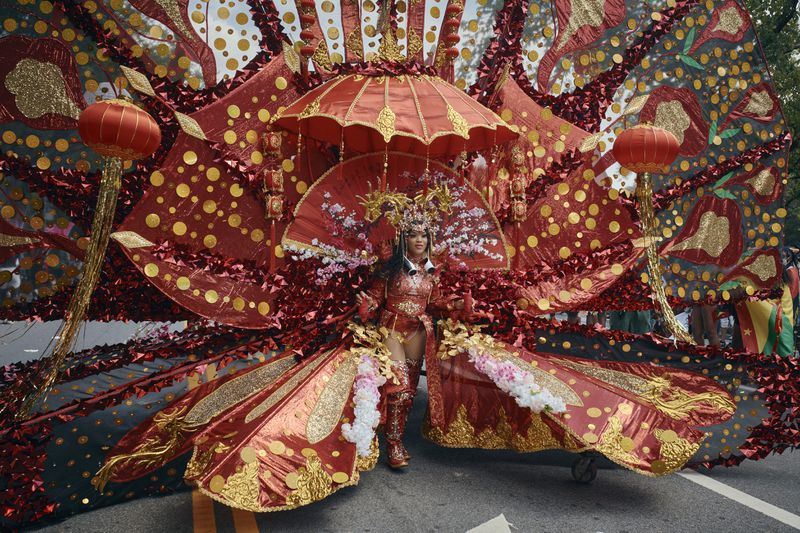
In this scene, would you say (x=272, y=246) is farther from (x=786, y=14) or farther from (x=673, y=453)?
(x=786, y=14)

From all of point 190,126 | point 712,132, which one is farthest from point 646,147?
point 190,126

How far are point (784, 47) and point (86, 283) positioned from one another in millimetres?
11334

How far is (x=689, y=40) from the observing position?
507 cm

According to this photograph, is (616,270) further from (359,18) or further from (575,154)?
(359,18)

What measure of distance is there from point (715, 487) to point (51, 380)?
4.28 m

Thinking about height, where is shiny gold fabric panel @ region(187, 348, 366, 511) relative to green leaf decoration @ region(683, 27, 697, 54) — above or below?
below

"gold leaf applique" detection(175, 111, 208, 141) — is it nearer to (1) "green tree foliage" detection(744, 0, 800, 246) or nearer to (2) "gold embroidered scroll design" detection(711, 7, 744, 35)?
(2) "gold embroidered scroll design" detection(711, 7, 744, 35)

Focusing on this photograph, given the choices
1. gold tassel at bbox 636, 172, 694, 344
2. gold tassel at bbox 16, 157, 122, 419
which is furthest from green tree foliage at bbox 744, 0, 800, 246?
gold tassel at bbox 16, 157, 122, 419

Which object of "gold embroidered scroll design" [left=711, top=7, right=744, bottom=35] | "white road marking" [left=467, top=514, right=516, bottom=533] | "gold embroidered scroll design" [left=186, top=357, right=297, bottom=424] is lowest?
"white road marking" [left=467, top=514, right=516, bottom=533]

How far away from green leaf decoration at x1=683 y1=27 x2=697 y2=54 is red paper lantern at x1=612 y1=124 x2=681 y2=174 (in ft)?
4.52

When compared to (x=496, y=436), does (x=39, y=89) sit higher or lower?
higher

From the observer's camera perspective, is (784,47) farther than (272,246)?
Yes

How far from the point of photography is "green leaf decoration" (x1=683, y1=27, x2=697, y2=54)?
5066mm

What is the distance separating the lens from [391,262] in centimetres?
450
